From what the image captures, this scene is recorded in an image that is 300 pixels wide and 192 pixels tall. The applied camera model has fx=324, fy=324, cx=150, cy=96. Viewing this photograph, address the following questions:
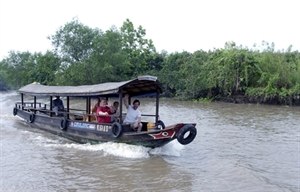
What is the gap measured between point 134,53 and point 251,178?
28.0m

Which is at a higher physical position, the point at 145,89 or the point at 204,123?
the point at 145,89

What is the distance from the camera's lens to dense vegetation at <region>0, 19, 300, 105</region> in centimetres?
2283

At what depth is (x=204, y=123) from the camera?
46.3 feet

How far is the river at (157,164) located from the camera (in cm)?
618

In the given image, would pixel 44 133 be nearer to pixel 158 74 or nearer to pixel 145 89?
pixel 145 89

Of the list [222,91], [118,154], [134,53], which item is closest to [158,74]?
[134,53]

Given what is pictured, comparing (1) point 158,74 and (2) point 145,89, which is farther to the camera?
(1) point 158,74

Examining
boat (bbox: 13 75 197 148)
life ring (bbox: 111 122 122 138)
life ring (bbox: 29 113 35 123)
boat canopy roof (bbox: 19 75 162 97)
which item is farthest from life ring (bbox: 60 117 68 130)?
life ring (bbox: 29 113 35 123)

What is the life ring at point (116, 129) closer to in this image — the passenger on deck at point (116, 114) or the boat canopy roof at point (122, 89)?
the passenger on deck at point (116, 114)

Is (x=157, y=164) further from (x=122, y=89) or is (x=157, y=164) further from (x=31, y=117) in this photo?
(x=31, y=117)

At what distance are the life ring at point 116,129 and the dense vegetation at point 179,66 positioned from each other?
53.6 ft

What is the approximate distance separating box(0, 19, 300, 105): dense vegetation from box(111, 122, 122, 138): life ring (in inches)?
644

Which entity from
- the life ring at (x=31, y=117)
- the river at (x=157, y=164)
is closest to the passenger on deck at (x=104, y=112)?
the river at (x=157, y=164)

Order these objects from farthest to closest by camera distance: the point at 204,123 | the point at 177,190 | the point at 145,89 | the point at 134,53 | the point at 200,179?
the point at 134,53
the point at 204,123
the point at 145,89
the point at 200,179
the point at 177,190
